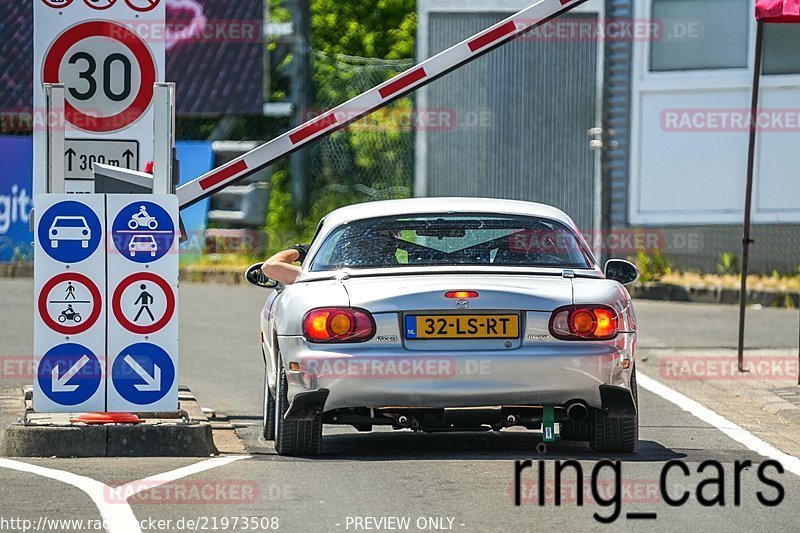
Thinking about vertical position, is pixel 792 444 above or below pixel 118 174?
below

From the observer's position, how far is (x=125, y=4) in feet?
34.3

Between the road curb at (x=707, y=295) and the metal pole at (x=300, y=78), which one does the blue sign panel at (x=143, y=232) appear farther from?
the metal pole at (x=300, y=78)

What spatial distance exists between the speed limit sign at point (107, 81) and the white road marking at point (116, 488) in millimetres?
2761

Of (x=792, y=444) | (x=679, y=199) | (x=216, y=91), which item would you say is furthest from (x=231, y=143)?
(x=792, y=444)

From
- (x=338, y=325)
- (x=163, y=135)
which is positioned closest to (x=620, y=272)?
(x=338, y=325)

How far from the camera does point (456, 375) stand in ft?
27.3

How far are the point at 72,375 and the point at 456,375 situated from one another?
211 cm

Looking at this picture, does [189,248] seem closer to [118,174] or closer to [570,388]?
[118,174]

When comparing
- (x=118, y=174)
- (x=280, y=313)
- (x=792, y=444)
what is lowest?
(x=792, y=444)

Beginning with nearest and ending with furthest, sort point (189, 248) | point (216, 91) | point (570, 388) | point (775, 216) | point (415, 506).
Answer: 1. point (415, 506)
2. point (570, 388)
3. point (775, 216)
4. point (189, 248)
5. point (216, 91)

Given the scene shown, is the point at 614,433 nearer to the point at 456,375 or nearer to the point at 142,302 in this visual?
the point at 456,375

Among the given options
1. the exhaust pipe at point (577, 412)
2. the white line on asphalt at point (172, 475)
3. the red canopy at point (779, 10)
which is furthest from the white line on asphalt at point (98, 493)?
the red canopy at point (779, 10)

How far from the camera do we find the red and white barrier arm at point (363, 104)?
10617mm

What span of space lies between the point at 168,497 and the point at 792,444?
3.86m
